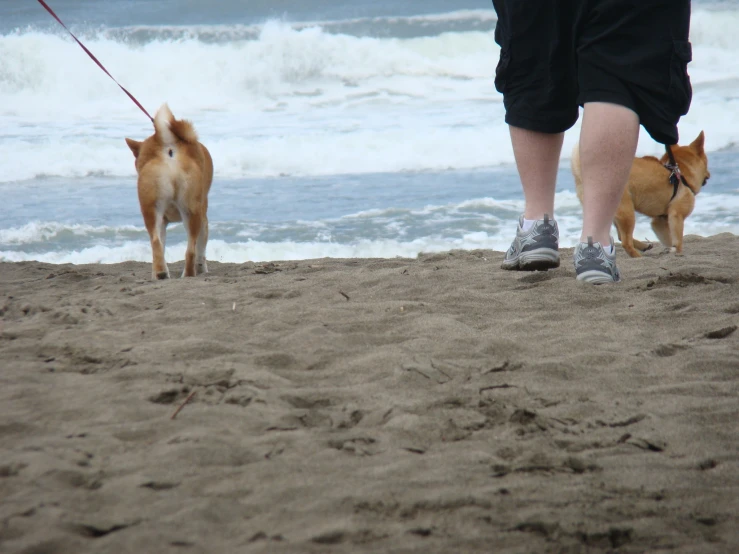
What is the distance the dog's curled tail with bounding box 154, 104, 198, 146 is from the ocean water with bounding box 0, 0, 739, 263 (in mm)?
1984

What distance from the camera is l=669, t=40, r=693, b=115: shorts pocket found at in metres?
3.01

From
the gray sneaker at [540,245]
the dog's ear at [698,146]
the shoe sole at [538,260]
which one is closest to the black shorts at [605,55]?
the gray sneaker at [540,245]

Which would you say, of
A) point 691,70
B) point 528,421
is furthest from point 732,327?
point 691,70

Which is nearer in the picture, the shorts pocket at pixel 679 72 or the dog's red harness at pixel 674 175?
the shorts pocket at pixel 679 72

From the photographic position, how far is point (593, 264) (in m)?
3.29

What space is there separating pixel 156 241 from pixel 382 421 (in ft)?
9.73

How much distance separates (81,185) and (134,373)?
9278 millimetres

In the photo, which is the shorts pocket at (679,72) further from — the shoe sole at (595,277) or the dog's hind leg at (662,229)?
the dog's hind leg at (662,229)

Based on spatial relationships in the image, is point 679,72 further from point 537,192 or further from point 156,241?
point 156,241

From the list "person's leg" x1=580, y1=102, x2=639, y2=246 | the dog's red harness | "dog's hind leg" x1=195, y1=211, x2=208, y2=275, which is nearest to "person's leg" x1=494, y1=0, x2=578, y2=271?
"person's leg" x1=580, y1=102, x2=639, y2=246

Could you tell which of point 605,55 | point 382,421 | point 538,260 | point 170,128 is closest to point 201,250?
point 170,128

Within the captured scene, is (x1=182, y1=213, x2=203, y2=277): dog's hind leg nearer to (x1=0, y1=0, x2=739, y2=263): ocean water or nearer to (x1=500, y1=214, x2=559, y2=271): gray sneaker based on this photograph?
(x1=0, y1=0, x2=739, y2=263): ocean water

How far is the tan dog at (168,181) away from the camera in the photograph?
177 inches

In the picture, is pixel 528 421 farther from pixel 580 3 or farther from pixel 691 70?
pixel 691 70
